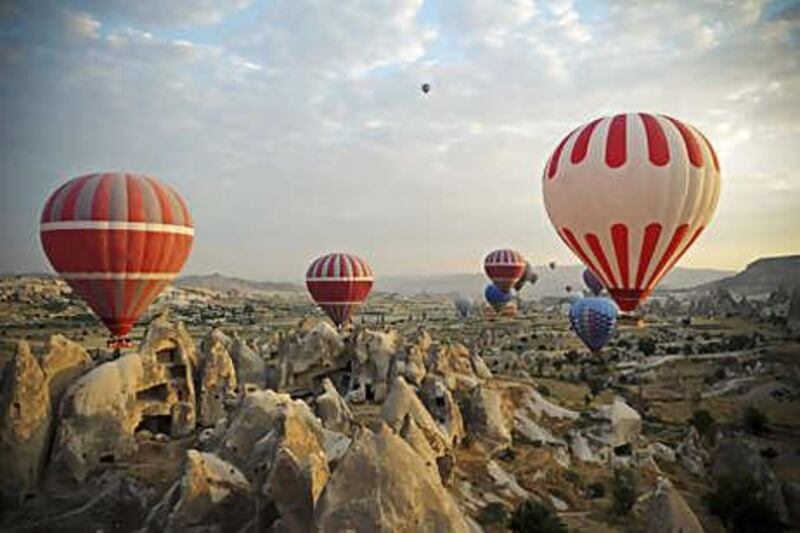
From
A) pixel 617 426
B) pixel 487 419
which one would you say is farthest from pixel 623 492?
pixel 617 426

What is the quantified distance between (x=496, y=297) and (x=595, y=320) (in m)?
29.8

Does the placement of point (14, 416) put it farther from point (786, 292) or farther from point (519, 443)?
point (786, 292)

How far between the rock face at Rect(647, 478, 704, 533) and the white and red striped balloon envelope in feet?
18.5

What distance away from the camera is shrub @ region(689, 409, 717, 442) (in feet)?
85.1

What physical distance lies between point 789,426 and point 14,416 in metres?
30.5

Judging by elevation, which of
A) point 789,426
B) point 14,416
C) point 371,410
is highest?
point 14,416

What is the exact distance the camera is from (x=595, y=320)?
129 ft

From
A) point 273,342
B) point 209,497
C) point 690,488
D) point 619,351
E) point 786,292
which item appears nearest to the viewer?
point 209,497

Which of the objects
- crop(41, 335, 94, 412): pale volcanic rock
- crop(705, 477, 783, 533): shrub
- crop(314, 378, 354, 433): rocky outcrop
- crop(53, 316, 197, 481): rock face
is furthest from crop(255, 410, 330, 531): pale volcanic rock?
crop(705, 477, 783, 533): shrub

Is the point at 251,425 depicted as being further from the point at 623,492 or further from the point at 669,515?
the point at 623,492

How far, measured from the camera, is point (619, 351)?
51.5 meters

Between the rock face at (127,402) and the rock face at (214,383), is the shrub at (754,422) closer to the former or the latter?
the rock face at (214,383)

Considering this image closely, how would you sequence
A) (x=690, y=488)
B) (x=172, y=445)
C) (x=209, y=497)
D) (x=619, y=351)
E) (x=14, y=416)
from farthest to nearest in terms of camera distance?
(x=619, y=351), (x=690, y=488), (x=172, y=445), (x=14, y=416), (x=209, y=497)

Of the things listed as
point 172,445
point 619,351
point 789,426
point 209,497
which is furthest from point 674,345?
point 209,497
